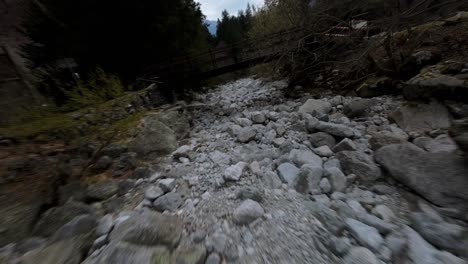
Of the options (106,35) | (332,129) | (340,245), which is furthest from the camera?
(106,35)

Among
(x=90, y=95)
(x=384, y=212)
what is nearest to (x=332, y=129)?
(x=384, y=212)

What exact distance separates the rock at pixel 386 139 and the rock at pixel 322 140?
47 centimetres

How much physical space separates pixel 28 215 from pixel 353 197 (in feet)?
10.6

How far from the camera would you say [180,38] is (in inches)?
268

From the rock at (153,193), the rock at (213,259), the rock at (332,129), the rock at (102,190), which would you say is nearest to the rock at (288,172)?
the rock at (332,129)

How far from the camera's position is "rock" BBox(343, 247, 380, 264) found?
4.14ft

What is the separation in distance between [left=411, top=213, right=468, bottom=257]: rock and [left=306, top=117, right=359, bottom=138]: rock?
1496 mm

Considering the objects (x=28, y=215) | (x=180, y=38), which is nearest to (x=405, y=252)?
(x=28, y=215)

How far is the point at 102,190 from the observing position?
7.86 feet

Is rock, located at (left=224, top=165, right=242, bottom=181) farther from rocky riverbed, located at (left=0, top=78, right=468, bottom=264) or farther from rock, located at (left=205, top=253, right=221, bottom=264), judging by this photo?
rock, located at (left=205, top=253, right=221, bottom=264)

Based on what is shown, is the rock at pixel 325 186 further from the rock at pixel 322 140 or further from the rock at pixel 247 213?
the rock at pixel 322 140

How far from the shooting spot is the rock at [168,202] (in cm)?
210

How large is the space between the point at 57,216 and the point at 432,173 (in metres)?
3.61

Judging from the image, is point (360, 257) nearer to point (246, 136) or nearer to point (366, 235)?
point (366, 235)
